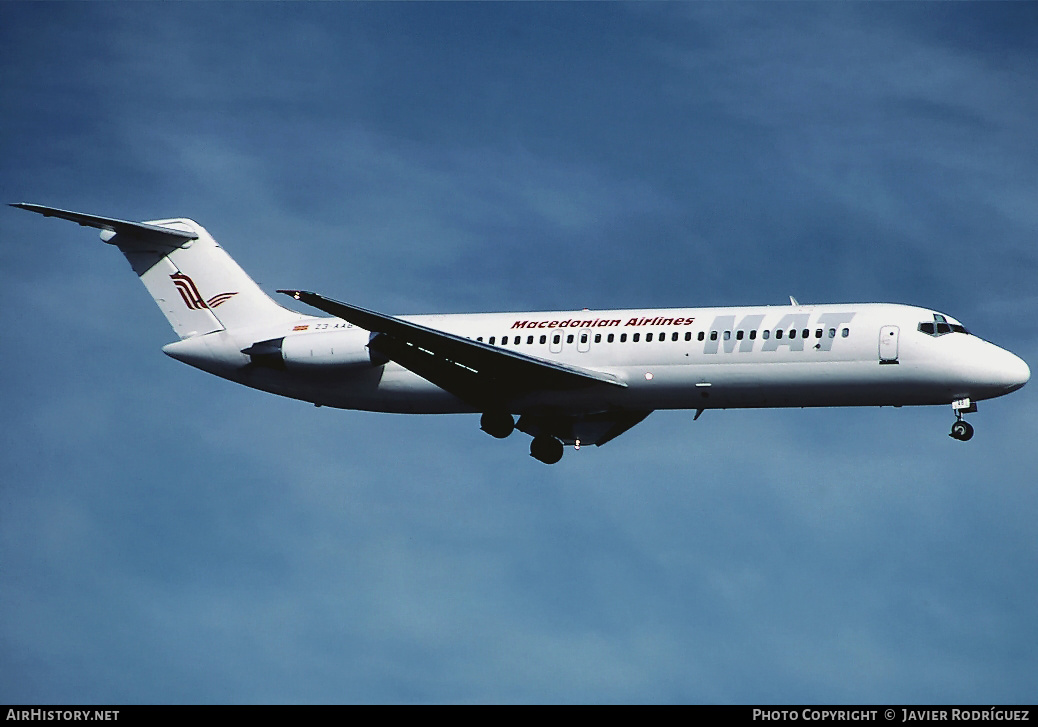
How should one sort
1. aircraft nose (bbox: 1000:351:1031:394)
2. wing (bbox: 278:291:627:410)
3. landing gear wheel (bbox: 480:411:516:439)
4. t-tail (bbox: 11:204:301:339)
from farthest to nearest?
t-tail (bbox: 11:204:301:339), landing gear wheel (bbox: 480:411:516:439), wing (bbox: 278:291:627:410), aircraft nose (bbox: 1000:351:1031:394)

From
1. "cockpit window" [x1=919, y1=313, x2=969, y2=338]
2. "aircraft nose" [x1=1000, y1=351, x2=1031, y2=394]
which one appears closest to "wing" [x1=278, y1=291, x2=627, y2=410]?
"cockpit window" [x1=919, y1=313, x2=969, y2=338]

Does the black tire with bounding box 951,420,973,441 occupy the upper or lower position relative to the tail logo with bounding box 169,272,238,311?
lower

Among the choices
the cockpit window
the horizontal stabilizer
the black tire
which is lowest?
the black tire

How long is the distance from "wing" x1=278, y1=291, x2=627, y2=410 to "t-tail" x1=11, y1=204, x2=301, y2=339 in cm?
614

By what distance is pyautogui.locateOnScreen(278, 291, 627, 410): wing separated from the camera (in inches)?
1731

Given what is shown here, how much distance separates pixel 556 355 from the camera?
45688mm

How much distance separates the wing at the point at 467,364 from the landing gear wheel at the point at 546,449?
307cm

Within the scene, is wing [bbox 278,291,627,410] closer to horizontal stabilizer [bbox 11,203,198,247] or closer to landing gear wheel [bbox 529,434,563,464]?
landing gear wheel [bbox 529,434,563,464]

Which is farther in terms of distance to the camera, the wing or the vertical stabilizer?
the vertical stabilizer

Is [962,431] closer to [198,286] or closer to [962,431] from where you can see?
[962,431]

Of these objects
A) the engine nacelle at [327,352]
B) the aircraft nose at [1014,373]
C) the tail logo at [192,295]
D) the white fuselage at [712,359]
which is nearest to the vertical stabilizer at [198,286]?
the tail logo at [192,295]

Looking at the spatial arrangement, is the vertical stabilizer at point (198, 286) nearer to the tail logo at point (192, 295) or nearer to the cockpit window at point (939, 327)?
the tail logo at point (192, 295)

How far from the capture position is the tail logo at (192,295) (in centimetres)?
5047
